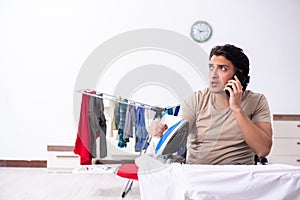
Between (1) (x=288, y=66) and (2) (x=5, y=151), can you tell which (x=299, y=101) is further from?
(2) (x=5, y=151)

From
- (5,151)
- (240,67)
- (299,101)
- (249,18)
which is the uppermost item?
(249,18)

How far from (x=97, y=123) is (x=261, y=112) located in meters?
1.61

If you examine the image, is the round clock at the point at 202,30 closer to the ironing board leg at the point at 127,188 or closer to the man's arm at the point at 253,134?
the ironing board leg at the point at 127,188

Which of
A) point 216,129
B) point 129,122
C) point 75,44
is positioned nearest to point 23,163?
point 75,44

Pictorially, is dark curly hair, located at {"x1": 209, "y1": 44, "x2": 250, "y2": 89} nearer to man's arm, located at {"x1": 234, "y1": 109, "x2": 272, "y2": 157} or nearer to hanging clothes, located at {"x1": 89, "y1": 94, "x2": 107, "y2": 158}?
man's arm, located at {"x1": 234, "y1": 109, "x2": 272, "y2": 157}

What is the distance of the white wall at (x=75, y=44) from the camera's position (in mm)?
3488

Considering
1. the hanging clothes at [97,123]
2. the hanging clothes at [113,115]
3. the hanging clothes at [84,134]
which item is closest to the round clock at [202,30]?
the hanging clothes at [113,115]

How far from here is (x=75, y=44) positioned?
11.7 ft

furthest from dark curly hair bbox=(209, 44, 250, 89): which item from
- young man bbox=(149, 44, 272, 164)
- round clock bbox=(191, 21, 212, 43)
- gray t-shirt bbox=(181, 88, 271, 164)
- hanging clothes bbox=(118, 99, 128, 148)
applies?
round clock bbox=(191, 21, 212, 43)

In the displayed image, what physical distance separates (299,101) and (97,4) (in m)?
2.43

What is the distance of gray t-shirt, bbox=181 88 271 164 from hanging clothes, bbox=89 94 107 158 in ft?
4.13

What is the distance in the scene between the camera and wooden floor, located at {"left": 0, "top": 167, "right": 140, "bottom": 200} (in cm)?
257

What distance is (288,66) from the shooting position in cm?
350

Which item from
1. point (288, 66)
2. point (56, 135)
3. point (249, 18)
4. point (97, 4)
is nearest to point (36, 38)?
point (97, 4)
